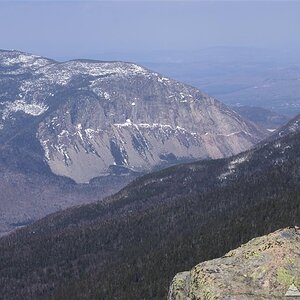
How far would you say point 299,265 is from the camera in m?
36.8

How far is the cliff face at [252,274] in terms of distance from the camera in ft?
116

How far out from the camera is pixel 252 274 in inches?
1468

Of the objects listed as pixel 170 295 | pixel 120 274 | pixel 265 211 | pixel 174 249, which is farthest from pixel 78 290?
pixel 170 295

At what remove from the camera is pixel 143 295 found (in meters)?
134

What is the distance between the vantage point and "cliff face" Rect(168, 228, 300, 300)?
35406 mm

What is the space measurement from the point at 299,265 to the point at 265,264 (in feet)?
7.24

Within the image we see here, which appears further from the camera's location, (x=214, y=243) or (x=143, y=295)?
(x=214, y=243)

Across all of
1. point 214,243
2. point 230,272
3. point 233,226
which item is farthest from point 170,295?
point 233,226

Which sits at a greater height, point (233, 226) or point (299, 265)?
point (299, 265)

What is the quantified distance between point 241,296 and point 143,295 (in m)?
102

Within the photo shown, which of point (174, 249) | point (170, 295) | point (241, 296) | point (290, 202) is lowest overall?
point (174, 249)

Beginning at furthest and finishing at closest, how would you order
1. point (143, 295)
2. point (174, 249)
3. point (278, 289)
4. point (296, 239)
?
point (174, 249)
point (143, 295)
point (296, 239)
point (278, 289)

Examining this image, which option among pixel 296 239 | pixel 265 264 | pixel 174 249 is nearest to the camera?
pixel 265 264

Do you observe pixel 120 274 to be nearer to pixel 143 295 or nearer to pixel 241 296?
pixel 143 295
